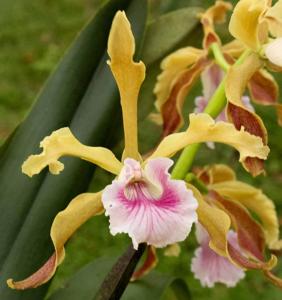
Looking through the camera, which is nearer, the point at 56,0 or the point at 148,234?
the point at 148,234

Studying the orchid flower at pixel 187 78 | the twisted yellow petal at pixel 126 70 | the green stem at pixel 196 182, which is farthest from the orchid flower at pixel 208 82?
the twisted yellow petal at pixel 126 70

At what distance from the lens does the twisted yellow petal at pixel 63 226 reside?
77 centimetres

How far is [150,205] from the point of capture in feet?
2.48

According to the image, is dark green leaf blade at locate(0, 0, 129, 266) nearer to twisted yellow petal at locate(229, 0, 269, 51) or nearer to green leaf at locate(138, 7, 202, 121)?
green leaf at locate(138, 7, 202, 121)

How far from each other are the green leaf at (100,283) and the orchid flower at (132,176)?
17 centimetres

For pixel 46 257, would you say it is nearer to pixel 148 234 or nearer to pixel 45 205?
pixel 45 205

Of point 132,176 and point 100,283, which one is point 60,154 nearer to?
point 132,176

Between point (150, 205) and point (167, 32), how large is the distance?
0.35 m

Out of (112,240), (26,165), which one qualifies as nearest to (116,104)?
(26,165)

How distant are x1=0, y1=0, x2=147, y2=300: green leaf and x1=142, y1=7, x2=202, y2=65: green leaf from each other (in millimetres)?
43

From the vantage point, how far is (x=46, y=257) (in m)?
0.91

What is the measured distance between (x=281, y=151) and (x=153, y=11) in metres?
0.78

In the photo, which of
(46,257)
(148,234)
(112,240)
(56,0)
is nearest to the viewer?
(148,234)

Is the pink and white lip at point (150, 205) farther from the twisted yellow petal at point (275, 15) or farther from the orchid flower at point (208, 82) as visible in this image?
the orchid flower at point (208, 82)
